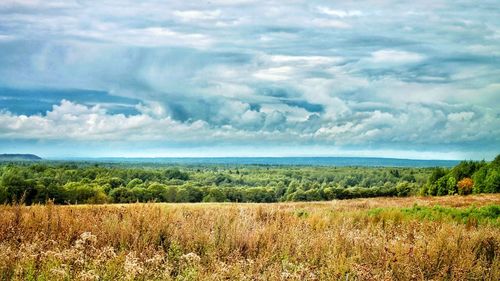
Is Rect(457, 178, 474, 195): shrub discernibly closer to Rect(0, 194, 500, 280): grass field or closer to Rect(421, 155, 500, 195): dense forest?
Rect(421, 155, 500, 195): dense forest

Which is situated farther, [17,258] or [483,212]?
[483,212]

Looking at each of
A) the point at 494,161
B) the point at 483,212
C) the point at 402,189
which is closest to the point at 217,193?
the point at 402,189

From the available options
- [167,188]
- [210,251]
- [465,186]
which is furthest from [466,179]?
[210,251]

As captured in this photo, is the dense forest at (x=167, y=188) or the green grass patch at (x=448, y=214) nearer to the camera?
the green grass patch at (x=448, y=214)

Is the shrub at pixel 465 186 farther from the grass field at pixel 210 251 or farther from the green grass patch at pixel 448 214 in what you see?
the grass field at pixel 210 251

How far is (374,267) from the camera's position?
9070mm

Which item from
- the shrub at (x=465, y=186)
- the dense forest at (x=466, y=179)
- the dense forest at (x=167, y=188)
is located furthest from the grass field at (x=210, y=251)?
the shrub at (x=465, y=186)

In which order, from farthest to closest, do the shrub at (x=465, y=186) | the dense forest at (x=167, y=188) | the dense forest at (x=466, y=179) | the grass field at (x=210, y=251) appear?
the shrub at (x=465, y=186)
the dense forest at (x=167, y=188)
the dense forest at (x=466, y=179)
the grass field at (x=210, y=251)

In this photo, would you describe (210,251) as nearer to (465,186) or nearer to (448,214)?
(448,214)

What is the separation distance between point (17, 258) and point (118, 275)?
1.75 meters

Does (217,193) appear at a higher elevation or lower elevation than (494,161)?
lower

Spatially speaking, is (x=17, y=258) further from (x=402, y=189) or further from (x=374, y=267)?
(x=402, y=189)

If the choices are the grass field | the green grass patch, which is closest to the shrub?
the green grass patch

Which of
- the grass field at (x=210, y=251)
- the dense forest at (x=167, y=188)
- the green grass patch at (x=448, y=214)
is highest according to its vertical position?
the grass field at (x=210, y=251)
